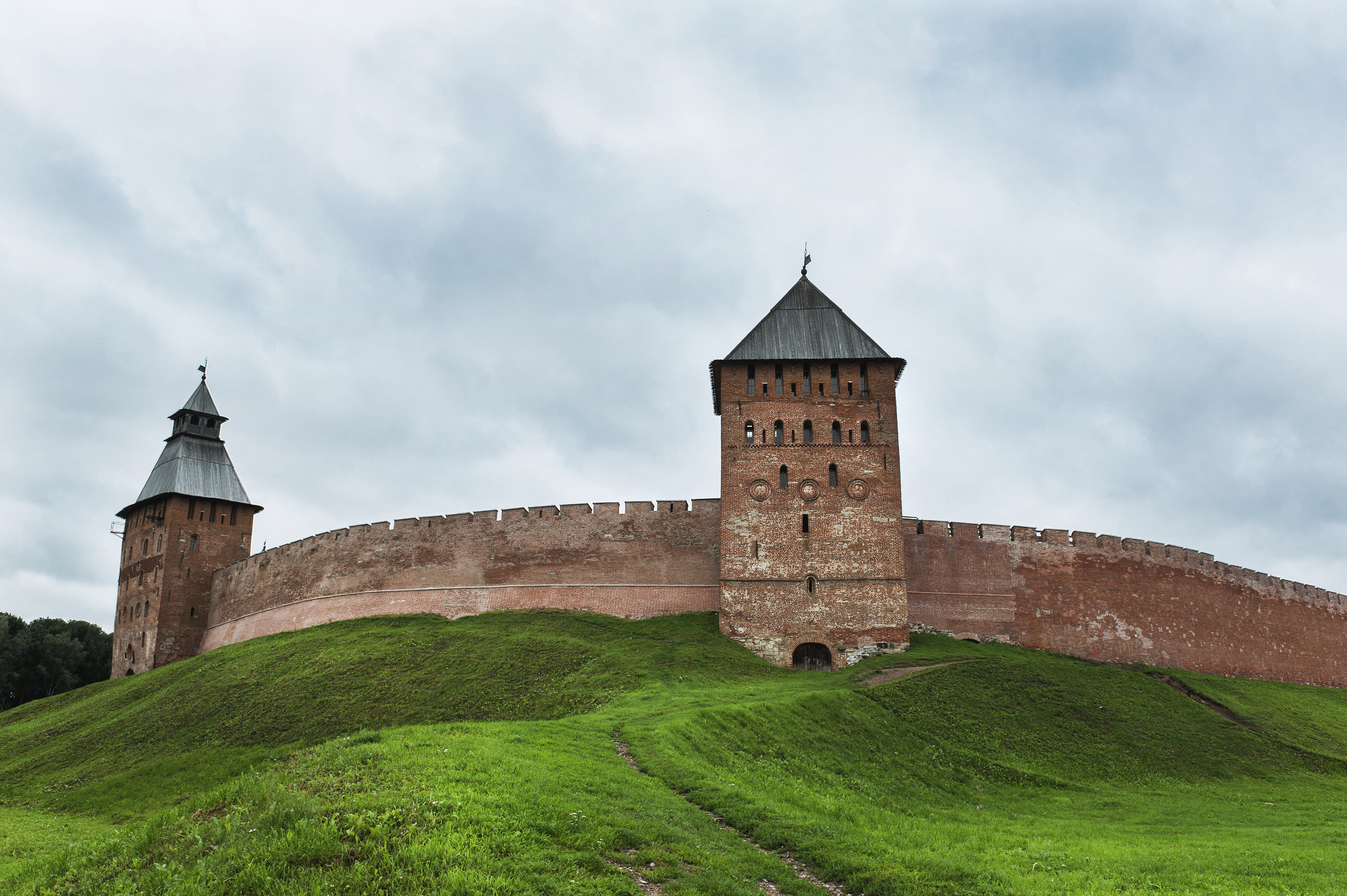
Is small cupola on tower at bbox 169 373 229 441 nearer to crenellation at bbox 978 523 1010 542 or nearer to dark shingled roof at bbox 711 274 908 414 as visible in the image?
dark shingled roof at bbox 711 274 908 414

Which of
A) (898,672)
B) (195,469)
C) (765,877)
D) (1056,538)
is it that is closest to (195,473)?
(195,469)

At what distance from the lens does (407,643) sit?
3105 cm

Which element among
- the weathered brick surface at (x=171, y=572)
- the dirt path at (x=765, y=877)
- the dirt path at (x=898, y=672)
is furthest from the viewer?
the weathered brick surface at (x=171, y=572)

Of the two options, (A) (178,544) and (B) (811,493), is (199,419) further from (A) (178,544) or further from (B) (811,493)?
(B) (811,493)

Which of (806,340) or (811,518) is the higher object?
(806,340)

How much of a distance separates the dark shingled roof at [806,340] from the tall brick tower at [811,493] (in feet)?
0.16

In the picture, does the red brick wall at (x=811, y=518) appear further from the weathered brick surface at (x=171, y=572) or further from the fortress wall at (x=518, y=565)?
the weathered brick surface at (x=171, y=572)

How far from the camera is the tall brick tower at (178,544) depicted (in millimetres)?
44156

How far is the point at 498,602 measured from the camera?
3622cm

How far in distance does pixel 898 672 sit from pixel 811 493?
7.12 m

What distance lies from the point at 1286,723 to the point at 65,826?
30971mm

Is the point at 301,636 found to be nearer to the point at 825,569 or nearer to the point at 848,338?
the point at 825,569

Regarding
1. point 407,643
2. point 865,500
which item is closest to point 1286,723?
point 865,500

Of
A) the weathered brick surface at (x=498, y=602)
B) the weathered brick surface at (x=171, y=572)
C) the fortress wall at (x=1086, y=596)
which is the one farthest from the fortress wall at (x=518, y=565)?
the fortress wall at (x=1086, y=596)
